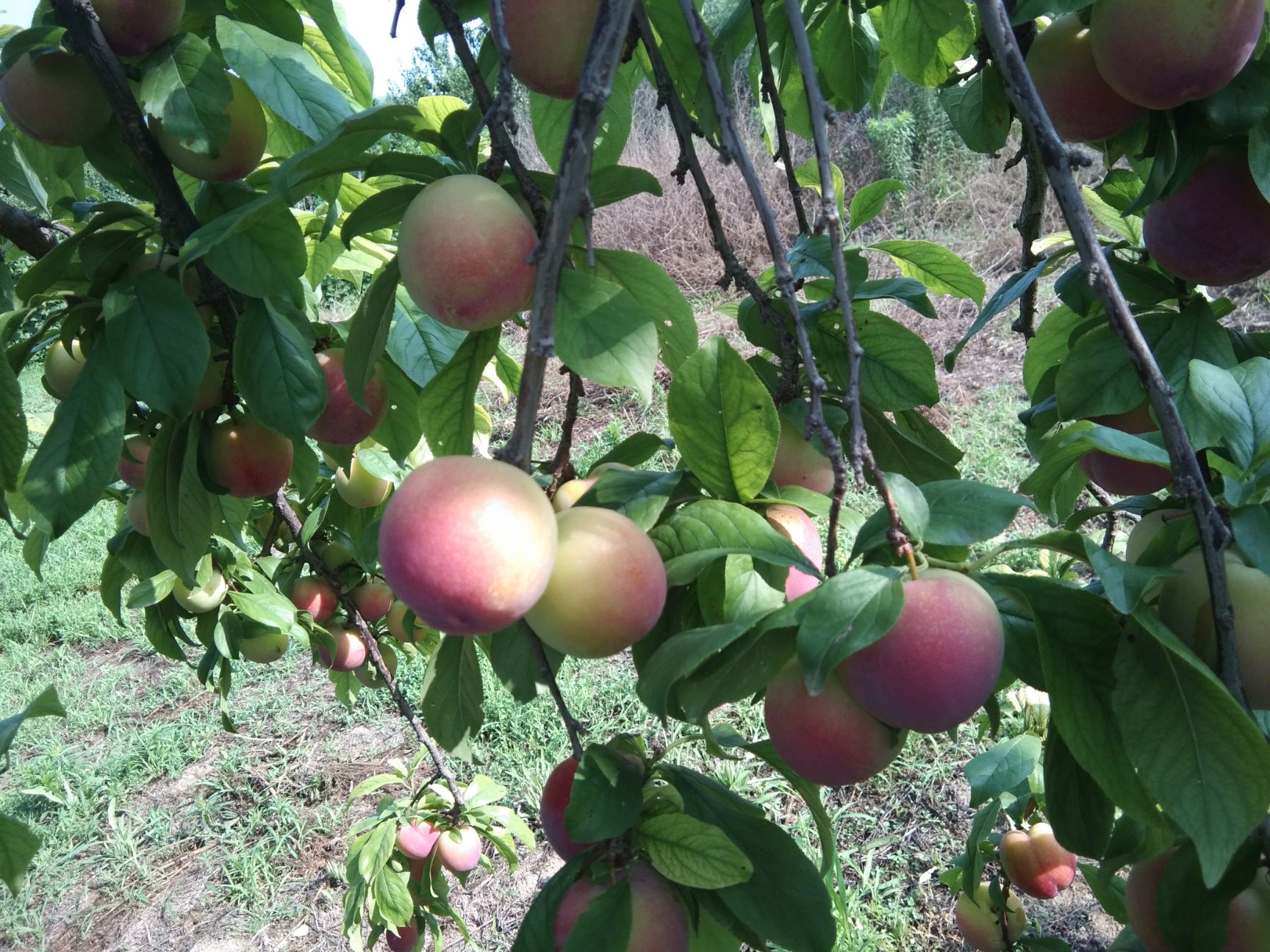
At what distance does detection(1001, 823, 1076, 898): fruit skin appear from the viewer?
1.31 meters

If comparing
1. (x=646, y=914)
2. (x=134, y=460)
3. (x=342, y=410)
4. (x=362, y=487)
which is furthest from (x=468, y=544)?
(x=362, y=487)

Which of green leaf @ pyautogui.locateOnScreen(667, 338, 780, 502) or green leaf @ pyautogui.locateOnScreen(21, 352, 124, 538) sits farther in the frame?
green leaf @ pyautogui.locateOnScreen(21, 352, 124, 538)

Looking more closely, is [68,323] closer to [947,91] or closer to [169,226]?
[169,226]

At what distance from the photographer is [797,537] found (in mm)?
597

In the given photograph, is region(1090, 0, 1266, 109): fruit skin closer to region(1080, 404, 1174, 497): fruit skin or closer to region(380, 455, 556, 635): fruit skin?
region(1080, 404, 1174, 497): fruit skin

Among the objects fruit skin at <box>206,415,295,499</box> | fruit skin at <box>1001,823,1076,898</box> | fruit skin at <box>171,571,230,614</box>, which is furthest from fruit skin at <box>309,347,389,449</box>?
fruit skin at <box>1001,823,1076,898</box>

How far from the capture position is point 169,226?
2.67 ft

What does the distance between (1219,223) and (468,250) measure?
642 millimetres

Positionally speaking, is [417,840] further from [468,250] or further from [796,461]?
[468,250]

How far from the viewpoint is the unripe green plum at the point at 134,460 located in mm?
1072

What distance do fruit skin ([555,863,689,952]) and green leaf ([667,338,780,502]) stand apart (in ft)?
0.93

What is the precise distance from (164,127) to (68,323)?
241 mm

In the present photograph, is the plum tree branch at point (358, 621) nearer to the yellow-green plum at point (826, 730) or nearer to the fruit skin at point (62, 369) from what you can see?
the fruit skin at point (62, 369)

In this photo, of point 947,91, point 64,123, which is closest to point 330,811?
point 64,123
